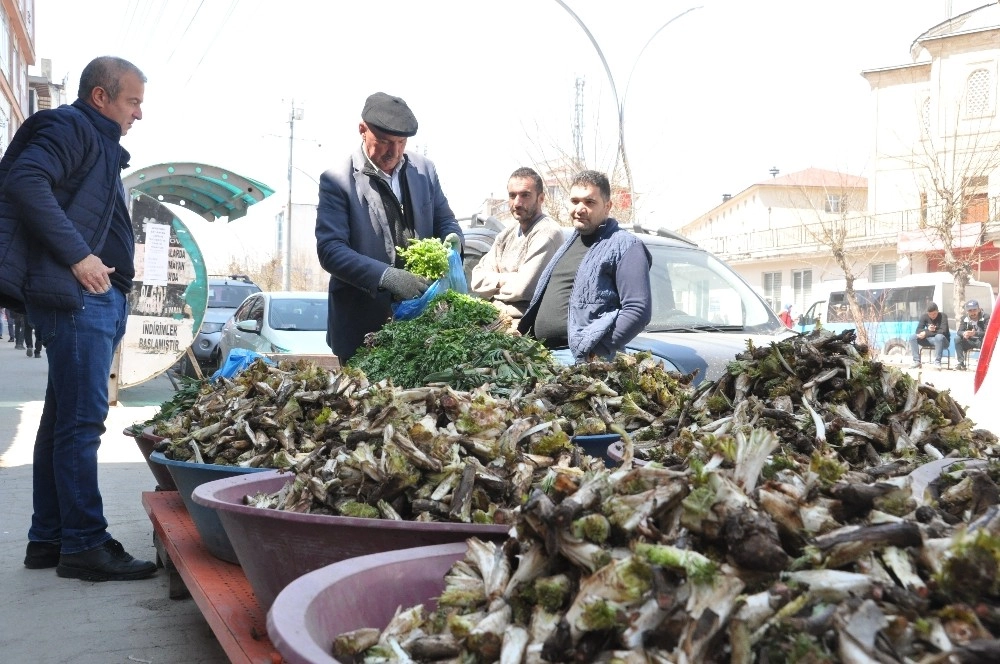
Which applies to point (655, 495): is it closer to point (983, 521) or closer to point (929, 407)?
point (983, 521)

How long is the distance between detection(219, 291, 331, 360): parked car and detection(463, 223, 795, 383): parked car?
5505 millimetres

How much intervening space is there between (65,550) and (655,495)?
11.9 feet

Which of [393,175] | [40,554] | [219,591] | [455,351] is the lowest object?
[40,554]

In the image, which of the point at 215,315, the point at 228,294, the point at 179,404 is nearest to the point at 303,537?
the point at 179,404

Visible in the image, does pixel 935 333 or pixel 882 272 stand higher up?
pixel 882 272

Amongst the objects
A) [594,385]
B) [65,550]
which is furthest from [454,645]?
[65,550]

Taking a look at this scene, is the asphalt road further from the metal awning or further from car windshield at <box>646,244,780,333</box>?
the metal awning

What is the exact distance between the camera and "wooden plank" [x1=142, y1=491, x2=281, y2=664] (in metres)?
2.43

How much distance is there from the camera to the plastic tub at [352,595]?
1578 mm

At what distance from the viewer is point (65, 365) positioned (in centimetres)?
419

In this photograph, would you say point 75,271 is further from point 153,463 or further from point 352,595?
point 352,595

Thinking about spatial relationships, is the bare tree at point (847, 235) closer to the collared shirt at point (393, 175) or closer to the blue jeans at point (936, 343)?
the blue jeans at point (936, 343)

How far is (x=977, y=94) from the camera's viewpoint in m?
40.0

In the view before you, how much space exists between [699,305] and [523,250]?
6.23ft
